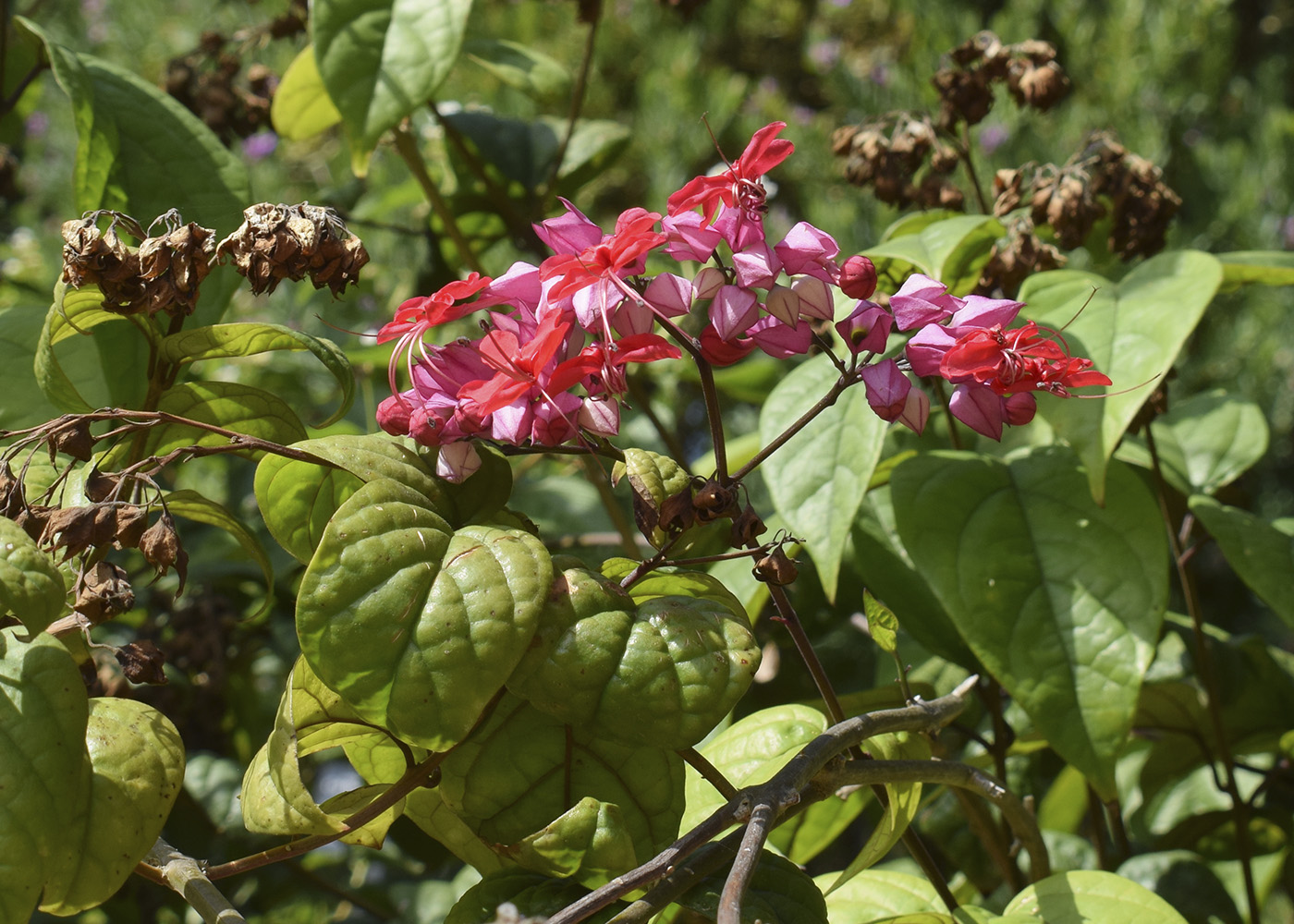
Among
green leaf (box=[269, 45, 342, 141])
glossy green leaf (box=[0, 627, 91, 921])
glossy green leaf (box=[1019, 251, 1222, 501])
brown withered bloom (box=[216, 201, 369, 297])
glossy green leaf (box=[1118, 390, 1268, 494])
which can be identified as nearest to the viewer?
glossy green leaf (box=[0, 627, 91, 921])

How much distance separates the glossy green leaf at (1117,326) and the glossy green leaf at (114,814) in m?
0.49

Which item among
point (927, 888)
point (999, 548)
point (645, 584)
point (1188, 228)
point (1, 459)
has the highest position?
point (1, 459)

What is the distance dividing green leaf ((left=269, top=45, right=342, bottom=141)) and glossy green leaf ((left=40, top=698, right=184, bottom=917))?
0.76m

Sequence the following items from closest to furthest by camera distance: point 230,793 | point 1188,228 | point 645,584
A: point 645,584, point 230,793, point 1188,228

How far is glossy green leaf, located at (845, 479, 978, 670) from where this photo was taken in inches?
31.5

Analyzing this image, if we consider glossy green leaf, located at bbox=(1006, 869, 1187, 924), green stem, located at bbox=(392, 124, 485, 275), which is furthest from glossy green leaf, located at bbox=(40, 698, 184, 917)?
green stem, located at bbox=(392, 124, 485, 275)

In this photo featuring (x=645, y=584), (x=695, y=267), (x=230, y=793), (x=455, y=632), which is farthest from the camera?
(x=695, y=267)

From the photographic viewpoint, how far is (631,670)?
0.42m

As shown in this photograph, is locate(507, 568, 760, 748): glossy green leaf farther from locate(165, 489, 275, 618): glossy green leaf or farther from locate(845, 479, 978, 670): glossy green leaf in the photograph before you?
locate(845, 479, 978, 670): glossy green leaf

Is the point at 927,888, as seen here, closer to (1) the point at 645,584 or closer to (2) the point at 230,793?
(1) the point at 645,584

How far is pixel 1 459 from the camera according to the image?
1.54 ft

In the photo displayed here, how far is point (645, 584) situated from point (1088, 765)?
0.32 meters

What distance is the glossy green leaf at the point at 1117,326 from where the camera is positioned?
0.64 m

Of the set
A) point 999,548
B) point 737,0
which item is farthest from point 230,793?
point 737,0
